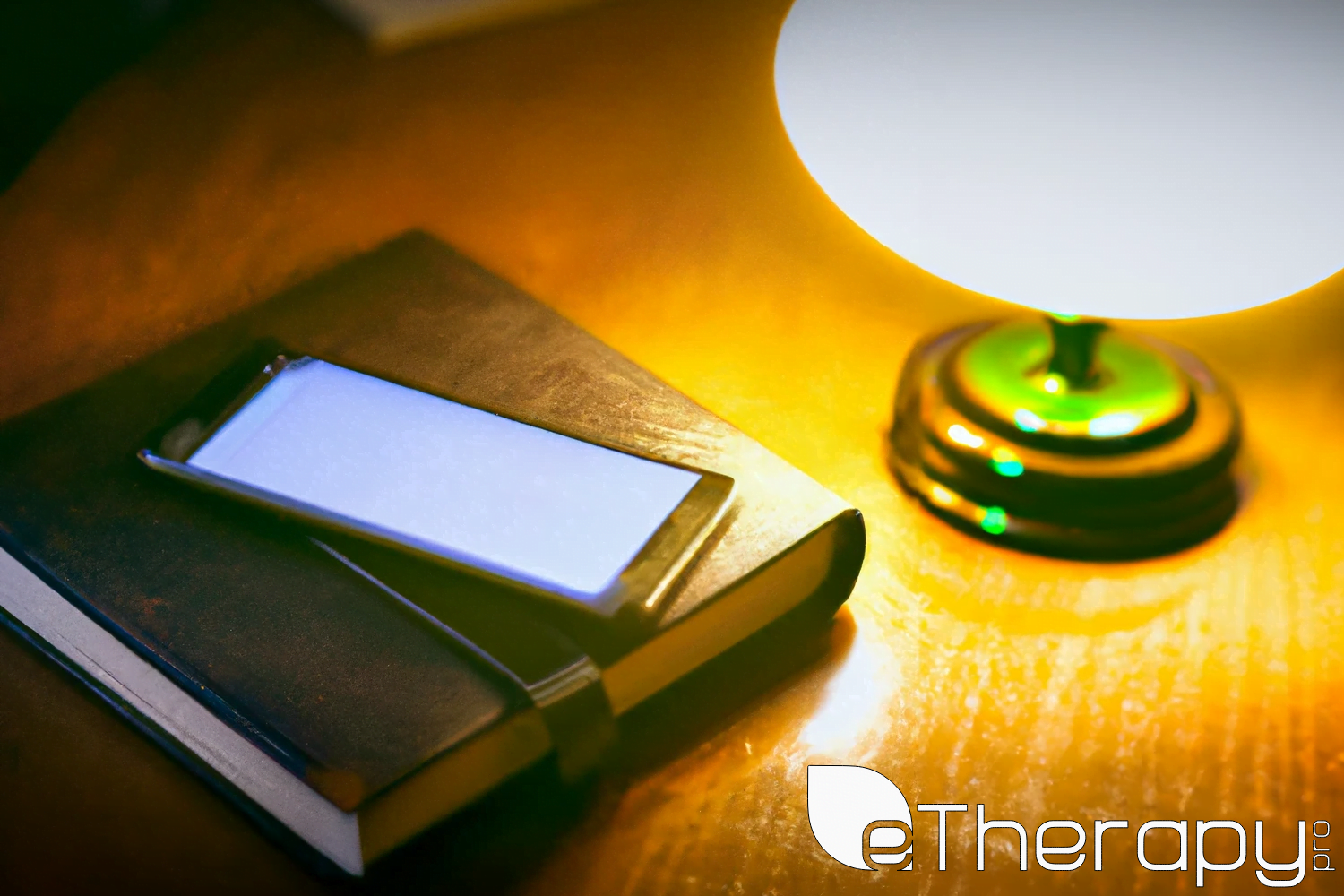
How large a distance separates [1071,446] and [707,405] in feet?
0.59

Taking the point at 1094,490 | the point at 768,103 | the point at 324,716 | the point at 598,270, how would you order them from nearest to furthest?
the point at 324,716, the point at 1094,490, the point at 598,270, the point at 768,103

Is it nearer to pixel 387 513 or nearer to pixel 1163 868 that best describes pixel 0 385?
pixel 387 513

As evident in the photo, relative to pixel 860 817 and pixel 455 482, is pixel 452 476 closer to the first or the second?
pixel 455 482

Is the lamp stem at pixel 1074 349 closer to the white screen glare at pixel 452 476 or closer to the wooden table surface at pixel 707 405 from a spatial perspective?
the wooden table surface at pixel 707 405

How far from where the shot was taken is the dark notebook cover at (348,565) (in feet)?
1.26

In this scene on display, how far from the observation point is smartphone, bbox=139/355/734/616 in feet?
1.38

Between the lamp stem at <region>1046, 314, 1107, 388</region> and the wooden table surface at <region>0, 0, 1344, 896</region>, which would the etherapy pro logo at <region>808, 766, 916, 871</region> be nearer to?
the wooden table surface at <region>0, 0, 1344, 896</region>

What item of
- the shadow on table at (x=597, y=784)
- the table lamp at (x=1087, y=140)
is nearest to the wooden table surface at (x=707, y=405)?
the shadow on table at (x=597, y=784)

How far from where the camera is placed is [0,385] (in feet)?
1.95

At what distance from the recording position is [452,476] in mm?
459

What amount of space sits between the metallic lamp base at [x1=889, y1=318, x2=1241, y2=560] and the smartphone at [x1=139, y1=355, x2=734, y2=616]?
0.46 ft

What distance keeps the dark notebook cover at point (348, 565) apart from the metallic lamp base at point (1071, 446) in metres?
0.09

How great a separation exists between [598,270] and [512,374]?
184 millimetres

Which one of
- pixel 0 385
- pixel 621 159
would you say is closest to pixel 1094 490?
pixel 621 159
